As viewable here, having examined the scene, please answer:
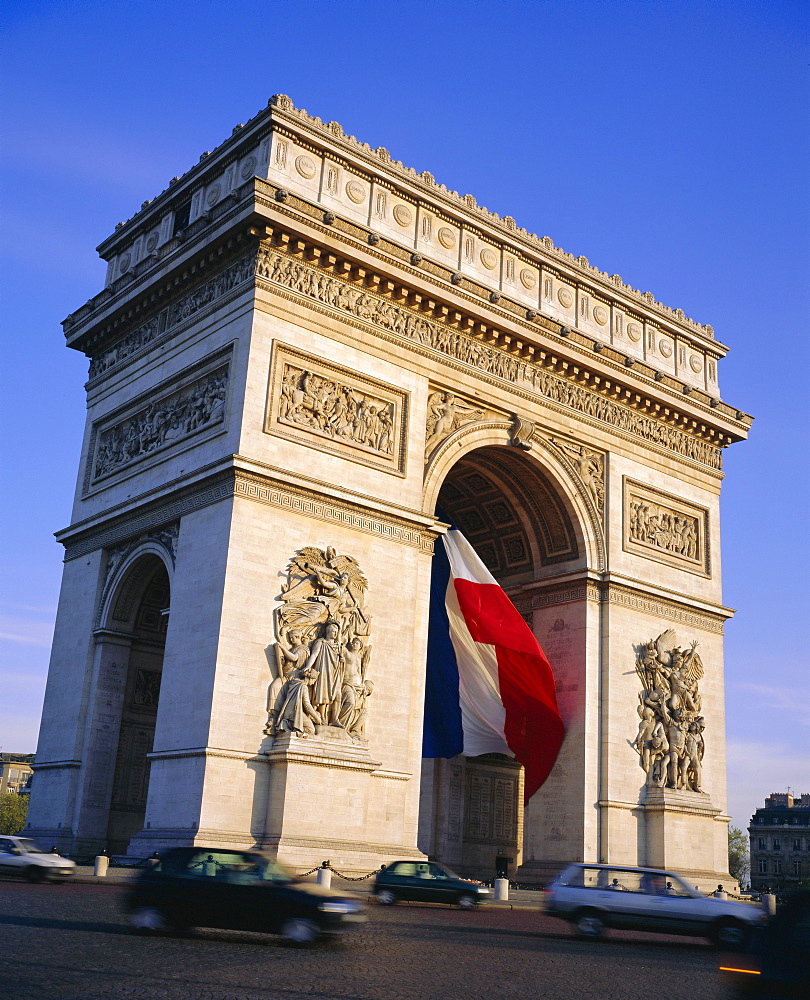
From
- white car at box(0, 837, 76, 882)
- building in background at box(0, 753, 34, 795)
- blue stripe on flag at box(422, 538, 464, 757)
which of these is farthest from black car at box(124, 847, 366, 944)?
building in background at box(0, 753, 34, 795)

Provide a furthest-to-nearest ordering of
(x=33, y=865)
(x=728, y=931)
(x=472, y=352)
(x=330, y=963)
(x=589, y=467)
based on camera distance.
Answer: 1. (x=589, y=467)
2. (x=472, y=352)
3. (x=33, y=865)
4. (x=728, y=931)
5. (x=330, y=963)

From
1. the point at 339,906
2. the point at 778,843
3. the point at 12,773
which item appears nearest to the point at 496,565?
the point at 339,906

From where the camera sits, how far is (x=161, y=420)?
1070 inches

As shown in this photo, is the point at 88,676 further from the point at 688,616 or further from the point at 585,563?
the point at 688,616

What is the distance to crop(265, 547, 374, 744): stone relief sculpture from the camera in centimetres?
2289

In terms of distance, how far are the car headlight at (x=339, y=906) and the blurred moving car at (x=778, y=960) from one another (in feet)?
20.9

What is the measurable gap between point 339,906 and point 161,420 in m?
16.4

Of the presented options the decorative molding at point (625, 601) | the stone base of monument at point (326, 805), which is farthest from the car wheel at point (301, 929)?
the decorative molding at point (625, 601)

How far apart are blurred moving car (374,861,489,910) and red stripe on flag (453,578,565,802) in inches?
291

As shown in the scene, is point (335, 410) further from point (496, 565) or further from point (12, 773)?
point (12, 773)

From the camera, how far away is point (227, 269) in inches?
1021

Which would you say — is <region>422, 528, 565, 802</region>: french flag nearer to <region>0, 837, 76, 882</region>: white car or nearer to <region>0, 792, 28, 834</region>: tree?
<region>0, 837, 76, 882</region>: white car

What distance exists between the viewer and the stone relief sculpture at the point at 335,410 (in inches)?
976

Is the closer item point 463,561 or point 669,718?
point 463,561
